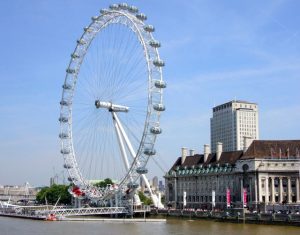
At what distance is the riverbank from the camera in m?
60.0

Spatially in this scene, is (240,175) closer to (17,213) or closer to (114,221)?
(114,221)

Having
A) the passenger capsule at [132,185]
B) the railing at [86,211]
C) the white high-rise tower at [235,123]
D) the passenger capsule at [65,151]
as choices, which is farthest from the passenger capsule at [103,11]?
the white high-rise tower at [235,123]

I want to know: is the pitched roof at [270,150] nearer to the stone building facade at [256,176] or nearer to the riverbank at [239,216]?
the stone building facade at [256,176]

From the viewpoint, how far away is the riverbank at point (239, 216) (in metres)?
60.0

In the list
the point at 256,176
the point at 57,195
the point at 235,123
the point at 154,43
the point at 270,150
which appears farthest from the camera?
the point at 235,123

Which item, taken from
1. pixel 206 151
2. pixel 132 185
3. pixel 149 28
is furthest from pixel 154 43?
pixel 206 151

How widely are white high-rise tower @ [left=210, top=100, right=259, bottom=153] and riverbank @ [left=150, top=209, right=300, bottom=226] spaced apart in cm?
9002

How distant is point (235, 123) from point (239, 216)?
345ft

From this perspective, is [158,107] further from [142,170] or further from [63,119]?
[63,119]

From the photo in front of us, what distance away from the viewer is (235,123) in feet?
558

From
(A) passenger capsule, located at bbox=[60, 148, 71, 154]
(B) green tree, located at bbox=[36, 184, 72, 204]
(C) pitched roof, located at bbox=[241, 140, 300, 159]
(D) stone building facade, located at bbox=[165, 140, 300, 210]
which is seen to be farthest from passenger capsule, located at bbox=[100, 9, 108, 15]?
(B) green tree, located at bbox=[36, 184, 72, 204]

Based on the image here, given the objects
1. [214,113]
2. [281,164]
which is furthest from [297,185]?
[214,113]

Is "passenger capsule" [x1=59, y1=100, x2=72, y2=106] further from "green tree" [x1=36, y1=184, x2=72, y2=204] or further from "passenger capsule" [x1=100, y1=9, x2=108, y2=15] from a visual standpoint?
"green tree" [x1=36, y1=184, x2=72, y2=204]

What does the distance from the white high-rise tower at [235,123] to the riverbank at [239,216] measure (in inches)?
3544
